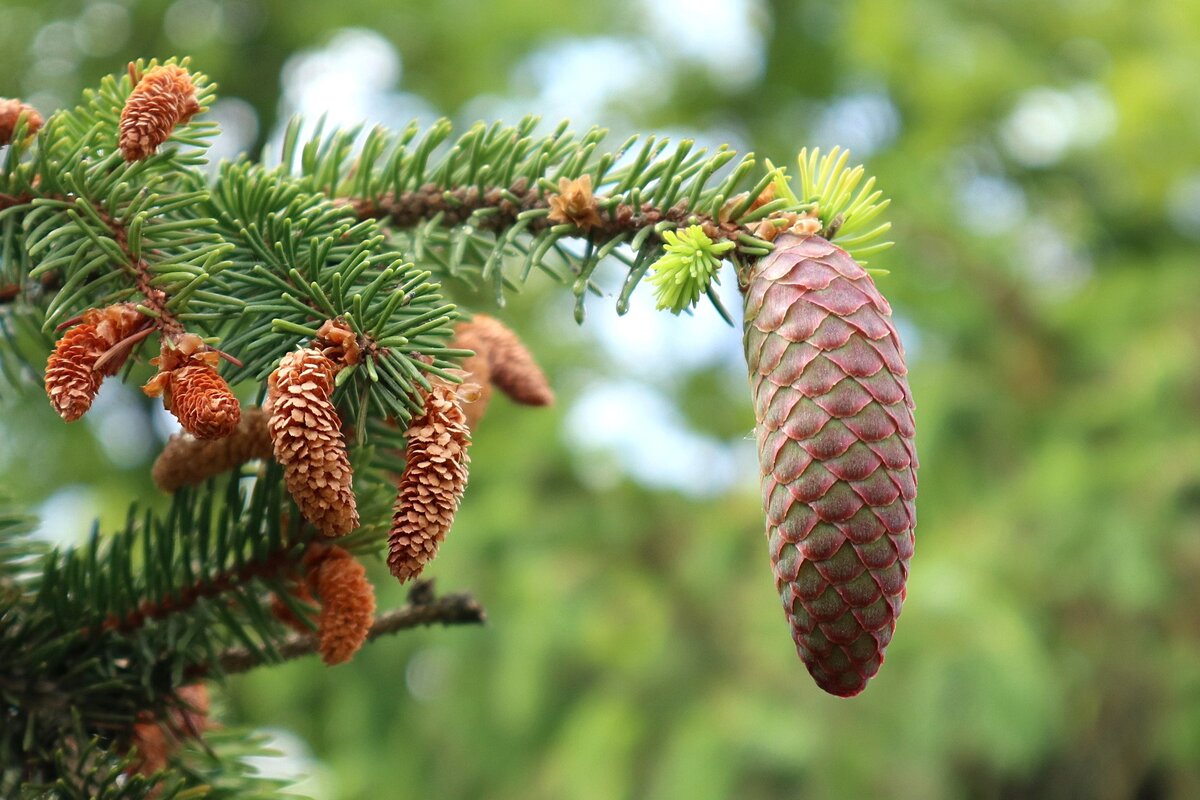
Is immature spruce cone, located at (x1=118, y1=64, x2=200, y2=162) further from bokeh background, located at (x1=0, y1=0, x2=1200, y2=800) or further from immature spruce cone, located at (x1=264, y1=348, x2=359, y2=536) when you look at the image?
bokeh background, located at (x1=0, y1=0, x2=1200, y2=800)

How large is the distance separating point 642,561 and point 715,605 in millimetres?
275

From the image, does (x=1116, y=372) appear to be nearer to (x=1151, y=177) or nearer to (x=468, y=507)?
(x=1151, y=177)

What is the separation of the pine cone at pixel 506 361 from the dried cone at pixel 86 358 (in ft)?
0.59

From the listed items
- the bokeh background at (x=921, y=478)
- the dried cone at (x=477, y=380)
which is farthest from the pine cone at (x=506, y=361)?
the bokeh background at (x=921, y=478)

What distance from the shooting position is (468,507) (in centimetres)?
300

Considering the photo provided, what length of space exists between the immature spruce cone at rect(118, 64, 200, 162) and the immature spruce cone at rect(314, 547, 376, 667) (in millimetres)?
211

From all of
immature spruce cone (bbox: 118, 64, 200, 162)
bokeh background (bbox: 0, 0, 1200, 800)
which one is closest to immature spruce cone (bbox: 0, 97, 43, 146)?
immature spruce cone (bbox: 118, 64, 200, 162)

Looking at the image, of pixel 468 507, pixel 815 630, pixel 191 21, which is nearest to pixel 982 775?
pixel 468 507

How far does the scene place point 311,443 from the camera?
0.39m

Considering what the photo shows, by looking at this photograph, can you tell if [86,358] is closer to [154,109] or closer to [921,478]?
[154,109]

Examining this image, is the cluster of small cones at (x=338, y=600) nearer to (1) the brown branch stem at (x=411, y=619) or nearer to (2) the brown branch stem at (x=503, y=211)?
(1) the brown branch stem at (x=411, y=619)

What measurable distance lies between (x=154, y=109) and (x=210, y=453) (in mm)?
172

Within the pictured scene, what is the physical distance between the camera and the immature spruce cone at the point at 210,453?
21.3 inches

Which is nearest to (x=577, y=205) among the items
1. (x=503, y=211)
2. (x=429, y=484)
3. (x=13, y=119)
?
(x=503, y=211)
